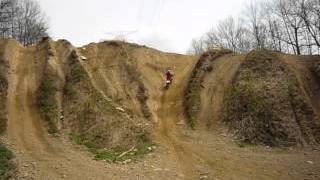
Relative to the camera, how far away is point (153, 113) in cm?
2650

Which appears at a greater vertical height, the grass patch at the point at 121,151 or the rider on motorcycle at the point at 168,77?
the rider on motorcycle at the point at 168,77

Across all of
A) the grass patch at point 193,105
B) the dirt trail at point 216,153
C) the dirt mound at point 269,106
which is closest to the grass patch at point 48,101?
the dirt trail at point 216,153

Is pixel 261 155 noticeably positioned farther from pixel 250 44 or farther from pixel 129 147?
pixel 250 44

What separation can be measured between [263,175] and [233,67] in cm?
1205

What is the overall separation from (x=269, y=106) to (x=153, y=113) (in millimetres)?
6581

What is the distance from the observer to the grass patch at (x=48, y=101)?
24328 mm

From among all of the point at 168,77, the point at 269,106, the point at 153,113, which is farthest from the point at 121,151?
the point at 168,77

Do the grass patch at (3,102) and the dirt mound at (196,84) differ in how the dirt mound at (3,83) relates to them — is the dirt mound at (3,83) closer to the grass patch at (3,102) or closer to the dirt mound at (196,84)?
the grass patch at (3,102)

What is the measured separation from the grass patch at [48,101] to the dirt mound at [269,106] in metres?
9.44

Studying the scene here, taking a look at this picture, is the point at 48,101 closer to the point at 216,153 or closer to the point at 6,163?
the point at 6,163

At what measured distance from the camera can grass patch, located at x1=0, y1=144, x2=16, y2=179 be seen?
19.2m

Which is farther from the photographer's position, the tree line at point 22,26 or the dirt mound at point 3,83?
the tree line at point 22,26

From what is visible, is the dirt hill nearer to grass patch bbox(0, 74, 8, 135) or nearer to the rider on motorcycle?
grass patch bbox(0, 74, 8, 135)

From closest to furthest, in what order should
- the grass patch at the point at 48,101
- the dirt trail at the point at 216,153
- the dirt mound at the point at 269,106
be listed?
the dirt trail at the point at 216,153, the dirt mound at the point at 269,106, the grass patch at the point at 48,101
